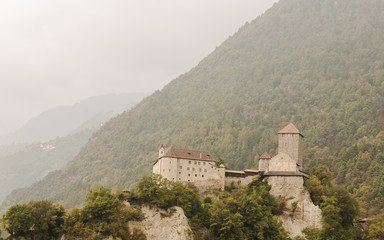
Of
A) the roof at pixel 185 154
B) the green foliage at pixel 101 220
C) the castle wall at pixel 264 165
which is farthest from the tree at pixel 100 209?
the castle wall at pixel 264 165

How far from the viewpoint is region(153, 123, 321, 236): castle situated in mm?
96000

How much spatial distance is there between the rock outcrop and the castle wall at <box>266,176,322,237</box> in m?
19.7

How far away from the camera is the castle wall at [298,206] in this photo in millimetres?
95375

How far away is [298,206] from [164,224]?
26296mm

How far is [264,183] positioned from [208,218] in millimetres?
15604

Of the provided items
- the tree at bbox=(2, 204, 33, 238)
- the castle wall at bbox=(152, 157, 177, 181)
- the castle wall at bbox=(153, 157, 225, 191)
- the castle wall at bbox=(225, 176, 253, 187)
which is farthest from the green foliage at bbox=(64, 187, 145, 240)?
the castle wall at bbox=(225, 176, 253, 187)

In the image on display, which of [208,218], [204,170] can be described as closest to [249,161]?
[204,170]

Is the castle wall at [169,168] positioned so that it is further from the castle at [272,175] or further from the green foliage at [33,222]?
the green foliage at [33,222]

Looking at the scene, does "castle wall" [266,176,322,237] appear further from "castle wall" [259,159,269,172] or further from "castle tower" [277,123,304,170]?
"castle tower" [277,123,304,170]

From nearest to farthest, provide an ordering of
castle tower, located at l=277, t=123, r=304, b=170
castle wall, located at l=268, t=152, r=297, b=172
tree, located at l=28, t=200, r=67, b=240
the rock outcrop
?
tree, located at l=28, t=200, r=67, b=240
the rock outcrop
castle wall, located at l=268, t=152, r=297, b=172
castle tower, located at l=277, t=123, r=304, b=170

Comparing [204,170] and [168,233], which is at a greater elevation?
[204,170]

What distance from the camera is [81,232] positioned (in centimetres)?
8544

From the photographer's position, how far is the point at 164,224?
9025 centimetres

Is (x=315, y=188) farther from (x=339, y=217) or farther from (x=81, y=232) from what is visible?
(x=81, y=232)
